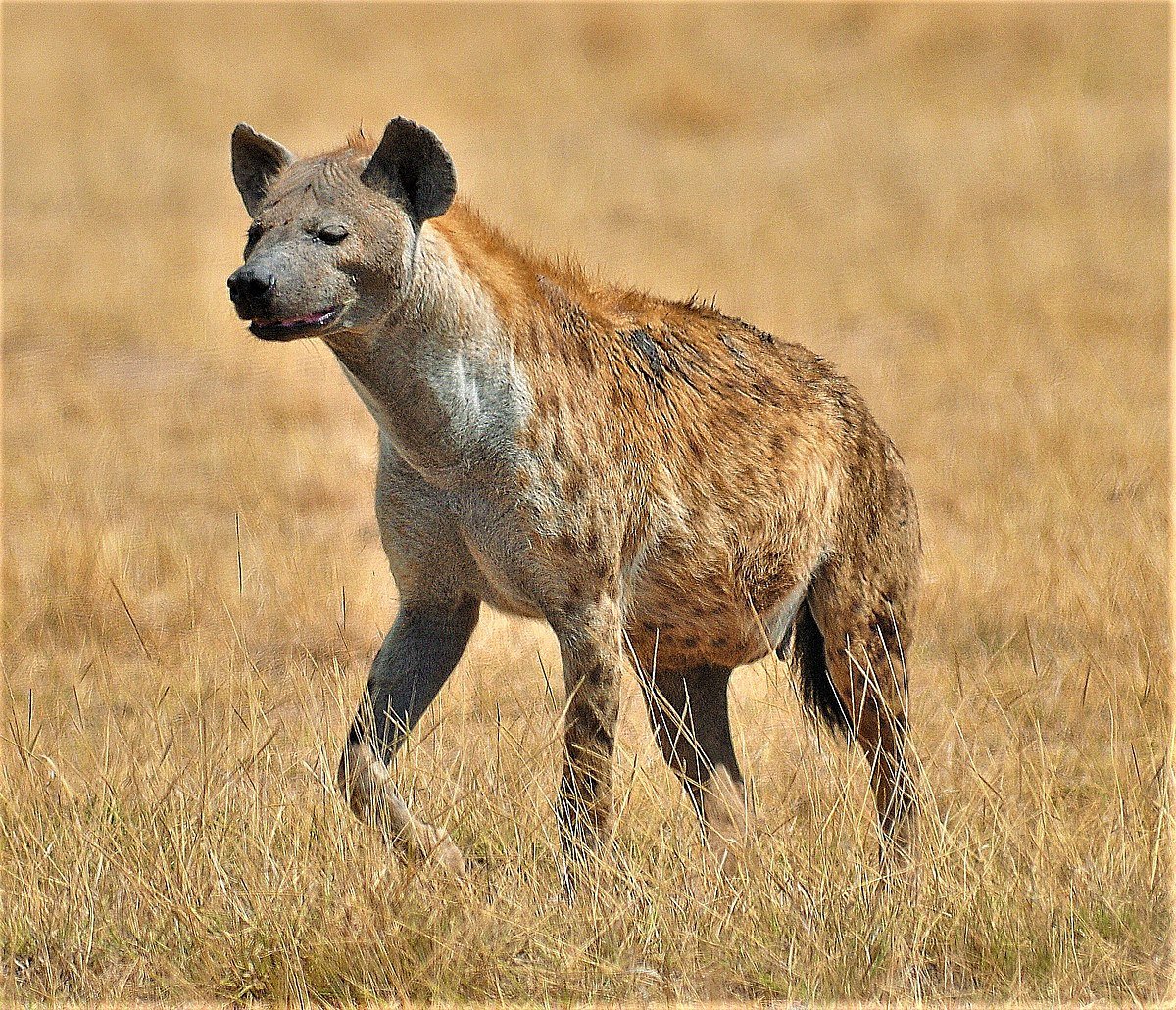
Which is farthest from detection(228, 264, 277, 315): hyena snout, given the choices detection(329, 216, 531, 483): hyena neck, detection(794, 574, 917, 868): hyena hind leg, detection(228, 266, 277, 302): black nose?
detection(794, 574, 917, 868): hyena hind leg

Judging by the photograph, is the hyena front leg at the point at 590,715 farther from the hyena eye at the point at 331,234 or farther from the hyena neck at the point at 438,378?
the hyena eye at the point at 331,234

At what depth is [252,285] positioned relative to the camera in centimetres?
371

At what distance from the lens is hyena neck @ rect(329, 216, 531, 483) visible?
13.4 ft

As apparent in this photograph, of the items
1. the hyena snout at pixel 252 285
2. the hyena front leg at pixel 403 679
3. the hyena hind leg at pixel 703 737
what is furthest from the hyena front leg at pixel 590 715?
the hyena snout at pixel 252 285

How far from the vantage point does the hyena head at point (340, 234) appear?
12.3 ft

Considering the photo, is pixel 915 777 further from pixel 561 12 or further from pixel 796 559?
pixel 561 12

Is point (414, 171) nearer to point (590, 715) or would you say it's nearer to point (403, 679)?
point (403, 679)

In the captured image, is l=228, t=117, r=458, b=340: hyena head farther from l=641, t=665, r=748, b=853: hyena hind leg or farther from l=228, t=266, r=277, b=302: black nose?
l=641, t=665, r=748, b=853: hyena hind leg

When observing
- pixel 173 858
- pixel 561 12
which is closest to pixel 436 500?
pixel 173 858

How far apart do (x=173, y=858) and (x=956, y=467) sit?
5.49m

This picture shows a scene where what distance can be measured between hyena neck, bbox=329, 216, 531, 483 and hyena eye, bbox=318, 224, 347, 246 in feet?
0.74

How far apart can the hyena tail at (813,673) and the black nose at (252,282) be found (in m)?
1.83

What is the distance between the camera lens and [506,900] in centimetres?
384

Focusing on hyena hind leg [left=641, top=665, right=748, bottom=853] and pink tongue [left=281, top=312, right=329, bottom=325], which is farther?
hyena hind leg [left=641, top=665, right=748, bottom=853]
